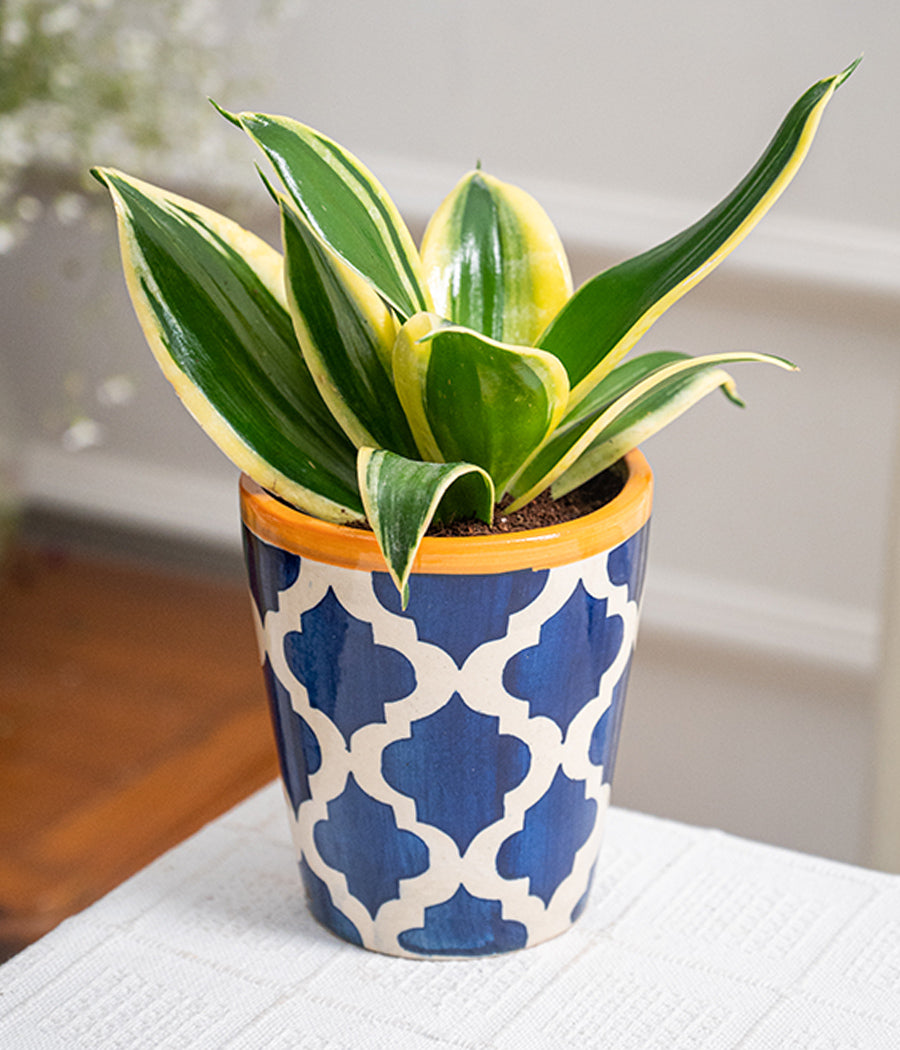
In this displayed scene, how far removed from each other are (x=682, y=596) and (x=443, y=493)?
82cm

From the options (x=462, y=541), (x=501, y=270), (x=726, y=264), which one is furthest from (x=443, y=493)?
(x=726, y=264)

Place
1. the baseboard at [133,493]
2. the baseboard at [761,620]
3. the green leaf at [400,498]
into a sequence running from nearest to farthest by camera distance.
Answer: the green leaf at [400,498] → the baseboard at [761,620] → the baseboard at [133,493]

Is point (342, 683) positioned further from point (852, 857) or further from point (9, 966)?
point (852, 857)

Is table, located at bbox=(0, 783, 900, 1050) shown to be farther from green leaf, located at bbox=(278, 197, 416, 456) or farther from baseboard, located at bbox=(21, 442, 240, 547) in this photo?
baseboard, located at bbox=(21, 442, 240, 547)

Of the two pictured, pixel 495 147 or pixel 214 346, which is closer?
pixel 214 346

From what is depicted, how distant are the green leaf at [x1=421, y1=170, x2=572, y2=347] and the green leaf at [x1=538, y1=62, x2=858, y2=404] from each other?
3cm

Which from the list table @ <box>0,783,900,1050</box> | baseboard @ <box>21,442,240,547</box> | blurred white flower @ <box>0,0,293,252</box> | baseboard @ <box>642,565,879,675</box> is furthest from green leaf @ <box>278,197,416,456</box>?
baseboard @ <box>21,442,240,547</box>

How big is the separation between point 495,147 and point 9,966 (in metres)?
0.85

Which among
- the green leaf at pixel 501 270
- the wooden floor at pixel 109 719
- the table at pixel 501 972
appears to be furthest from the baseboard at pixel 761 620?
the green leaf at pixel 501 270

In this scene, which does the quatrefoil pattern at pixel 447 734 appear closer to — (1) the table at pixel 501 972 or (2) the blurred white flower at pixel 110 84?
(1) the table at pixel 501 972

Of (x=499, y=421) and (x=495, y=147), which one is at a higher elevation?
(x=495, y=147)

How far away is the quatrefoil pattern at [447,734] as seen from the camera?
41cm

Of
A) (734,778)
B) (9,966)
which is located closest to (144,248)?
(9,966)

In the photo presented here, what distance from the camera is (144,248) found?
43 cm
